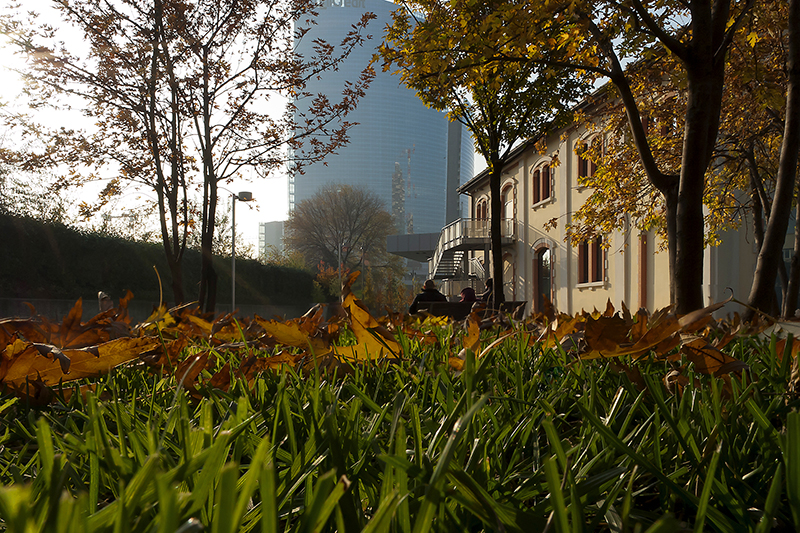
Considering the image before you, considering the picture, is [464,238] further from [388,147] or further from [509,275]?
[388,147]

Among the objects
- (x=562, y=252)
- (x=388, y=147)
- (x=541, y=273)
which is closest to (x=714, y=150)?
(x=562, y=252)

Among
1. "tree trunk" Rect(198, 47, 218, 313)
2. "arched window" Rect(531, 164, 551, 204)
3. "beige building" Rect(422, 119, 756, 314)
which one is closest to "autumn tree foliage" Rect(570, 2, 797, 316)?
"beige building" Rect(422, 119, 756, 314)

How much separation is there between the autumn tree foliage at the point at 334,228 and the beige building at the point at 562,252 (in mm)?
20049

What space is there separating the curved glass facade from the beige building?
79.2 m

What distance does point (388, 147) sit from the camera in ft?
383

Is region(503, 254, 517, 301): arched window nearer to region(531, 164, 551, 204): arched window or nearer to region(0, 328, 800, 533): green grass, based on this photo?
region(531, 164, 551, 204): arched window

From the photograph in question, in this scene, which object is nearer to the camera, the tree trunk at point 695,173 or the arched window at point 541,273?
the tree trunk at point 695,173

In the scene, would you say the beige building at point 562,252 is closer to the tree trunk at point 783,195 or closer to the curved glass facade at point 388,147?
the tree trunk at point 783,195

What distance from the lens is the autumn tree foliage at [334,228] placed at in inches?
2126

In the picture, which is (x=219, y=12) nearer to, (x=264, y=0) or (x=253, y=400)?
(x=264, y=0)

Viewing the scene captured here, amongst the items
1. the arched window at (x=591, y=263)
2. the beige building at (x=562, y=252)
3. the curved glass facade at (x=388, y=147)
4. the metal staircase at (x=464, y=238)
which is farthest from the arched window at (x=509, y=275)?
the curved glass facade at (x=388, y=147)

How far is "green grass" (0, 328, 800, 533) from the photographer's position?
0.29 meters

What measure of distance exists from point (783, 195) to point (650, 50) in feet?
11.9

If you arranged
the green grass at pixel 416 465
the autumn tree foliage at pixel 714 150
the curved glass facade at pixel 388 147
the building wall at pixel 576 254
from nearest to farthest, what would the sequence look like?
the green grass at pixel 416 465, the autumn tree foliage at pixel 714 150, the building wall at pixel 576 254, the curved glass facade at pixel 388 147
